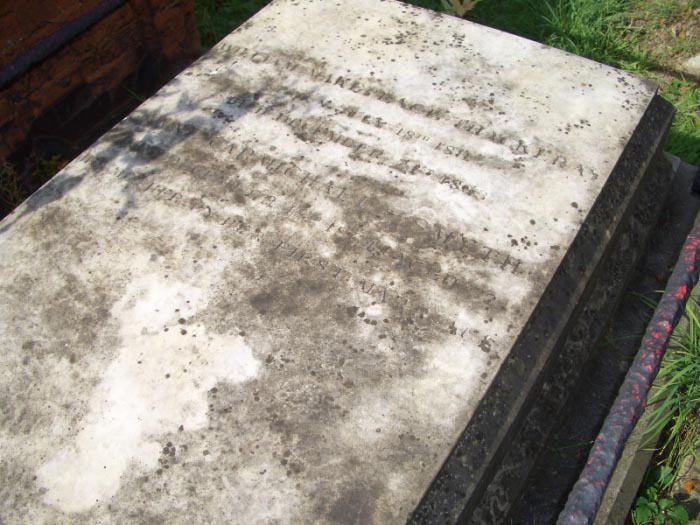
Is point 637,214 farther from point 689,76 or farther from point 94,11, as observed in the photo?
point 94,11

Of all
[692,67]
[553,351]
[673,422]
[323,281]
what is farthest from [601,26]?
[323,281]

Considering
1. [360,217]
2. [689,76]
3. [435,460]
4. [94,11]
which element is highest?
[94,11]

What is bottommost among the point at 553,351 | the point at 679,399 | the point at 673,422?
the point at 673,422

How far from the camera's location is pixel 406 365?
70.5 inches

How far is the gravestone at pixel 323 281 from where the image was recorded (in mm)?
1649

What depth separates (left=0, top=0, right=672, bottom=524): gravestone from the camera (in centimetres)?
165

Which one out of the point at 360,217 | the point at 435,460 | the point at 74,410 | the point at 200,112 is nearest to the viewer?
the point at 435,460

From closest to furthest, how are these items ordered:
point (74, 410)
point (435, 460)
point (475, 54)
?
point (435, 460) → point (74, 410) → point (475, 54)

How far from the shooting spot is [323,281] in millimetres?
1971

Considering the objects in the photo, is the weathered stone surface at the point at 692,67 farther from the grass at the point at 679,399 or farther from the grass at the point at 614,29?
the grass at the point at 679,399

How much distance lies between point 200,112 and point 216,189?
1.33 ft

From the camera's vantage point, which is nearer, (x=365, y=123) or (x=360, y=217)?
(x=360, y=217)

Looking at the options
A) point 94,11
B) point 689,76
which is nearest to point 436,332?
point 94,11

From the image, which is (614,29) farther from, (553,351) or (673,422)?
(553,351)
